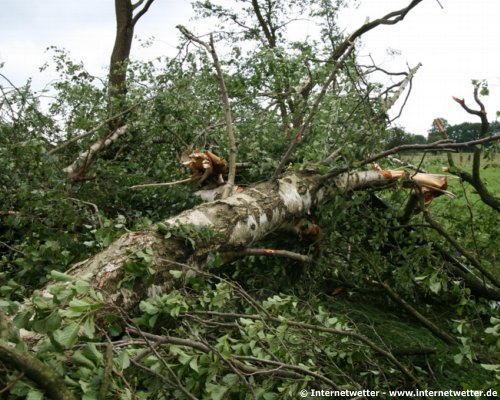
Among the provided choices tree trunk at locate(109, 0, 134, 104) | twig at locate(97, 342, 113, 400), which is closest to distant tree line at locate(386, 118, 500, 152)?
twig at locate(97, 342, 113, 400)

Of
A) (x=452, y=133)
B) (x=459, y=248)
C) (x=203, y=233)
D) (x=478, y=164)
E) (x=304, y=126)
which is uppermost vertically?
(x=304, y=126)

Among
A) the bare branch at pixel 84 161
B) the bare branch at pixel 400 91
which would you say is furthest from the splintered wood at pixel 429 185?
the bare branch at pixel 84 161

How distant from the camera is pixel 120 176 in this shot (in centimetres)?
395

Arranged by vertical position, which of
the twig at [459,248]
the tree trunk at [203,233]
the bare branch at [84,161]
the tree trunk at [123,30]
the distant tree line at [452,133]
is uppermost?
the tree trunk at [123,30]

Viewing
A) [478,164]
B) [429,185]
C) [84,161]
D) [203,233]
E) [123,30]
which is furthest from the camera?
[123,30]

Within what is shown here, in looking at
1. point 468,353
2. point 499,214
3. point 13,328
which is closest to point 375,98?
point 499,214

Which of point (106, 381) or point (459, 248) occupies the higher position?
point (106, 381)

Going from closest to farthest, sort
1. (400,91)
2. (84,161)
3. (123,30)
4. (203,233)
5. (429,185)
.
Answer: (203,233), (429,185), (84,161), (400,91), (123,30)

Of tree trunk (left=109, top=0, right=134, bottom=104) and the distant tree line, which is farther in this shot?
tree trunk (left=109, top=0, right=134, bottom=104)

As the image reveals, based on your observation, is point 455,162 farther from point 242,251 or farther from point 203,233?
point 203,233

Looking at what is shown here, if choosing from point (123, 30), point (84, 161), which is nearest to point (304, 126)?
point (84, 161)

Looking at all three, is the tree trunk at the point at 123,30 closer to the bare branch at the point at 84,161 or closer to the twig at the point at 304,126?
the bare branch at the point at 84,161

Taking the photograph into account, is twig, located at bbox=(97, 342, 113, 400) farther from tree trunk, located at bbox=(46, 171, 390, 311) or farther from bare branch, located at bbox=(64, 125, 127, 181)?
bare branch, located at bbox=(64, 125, 127, 181)

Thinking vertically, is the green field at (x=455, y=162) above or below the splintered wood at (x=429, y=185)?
above
